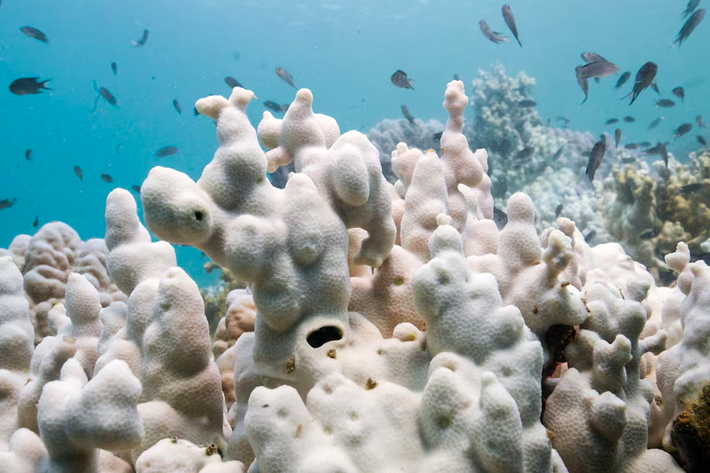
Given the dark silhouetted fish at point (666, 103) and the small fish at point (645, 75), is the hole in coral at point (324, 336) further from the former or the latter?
the dark silhouetted fish at point (666, 103)

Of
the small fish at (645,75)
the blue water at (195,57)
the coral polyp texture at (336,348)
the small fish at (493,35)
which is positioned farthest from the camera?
the blue water at (195,57)

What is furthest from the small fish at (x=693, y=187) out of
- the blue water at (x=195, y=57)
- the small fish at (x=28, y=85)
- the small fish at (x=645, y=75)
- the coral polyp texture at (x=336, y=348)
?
the blue water at (x=195, y=57)

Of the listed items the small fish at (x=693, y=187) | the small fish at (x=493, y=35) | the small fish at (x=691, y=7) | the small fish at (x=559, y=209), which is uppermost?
the small fish at (x=691, y=7)

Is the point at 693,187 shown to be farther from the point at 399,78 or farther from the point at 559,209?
the point at 399,78

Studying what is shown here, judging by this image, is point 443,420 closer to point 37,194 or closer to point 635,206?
point 635,206

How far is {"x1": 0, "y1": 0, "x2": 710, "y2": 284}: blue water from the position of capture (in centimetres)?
5481

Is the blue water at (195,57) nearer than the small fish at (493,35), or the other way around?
the small fish at (493,35)

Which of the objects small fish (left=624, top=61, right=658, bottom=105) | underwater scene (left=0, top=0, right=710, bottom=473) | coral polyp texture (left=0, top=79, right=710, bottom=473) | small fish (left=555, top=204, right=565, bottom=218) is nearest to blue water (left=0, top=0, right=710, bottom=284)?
small fish (left=555, top=204, right=565, bottom=218)

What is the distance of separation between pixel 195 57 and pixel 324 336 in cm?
8761

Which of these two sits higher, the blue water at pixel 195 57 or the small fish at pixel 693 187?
the blue water at pixel 195 57

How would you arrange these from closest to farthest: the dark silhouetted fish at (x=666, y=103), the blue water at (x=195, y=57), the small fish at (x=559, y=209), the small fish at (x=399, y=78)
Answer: the small fish at (x=559, y=209) < the small fish at (x=399, y=78) < the dark silhouetted fish at (x=666, y=103) < the blue water at (x=195, y=57)

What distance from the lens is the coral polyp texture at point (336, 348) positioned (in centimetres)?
112

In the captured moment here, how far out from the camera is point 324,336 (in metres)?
1.49

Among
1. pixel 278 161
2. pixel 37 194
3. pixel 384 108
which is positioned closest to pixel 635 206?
pixel 278 161
